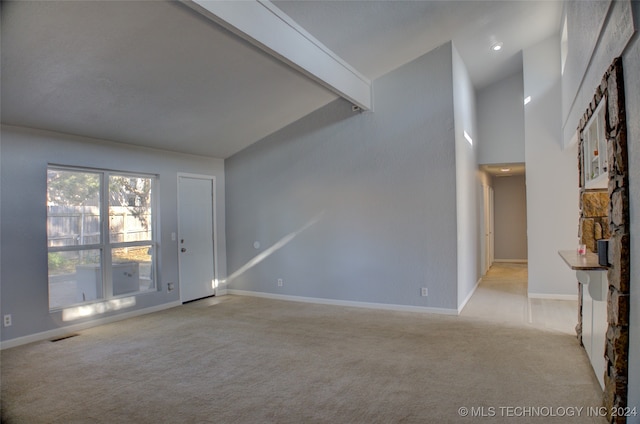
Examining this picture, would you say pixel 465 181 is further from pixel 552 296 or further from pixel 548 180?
pixel 552 296

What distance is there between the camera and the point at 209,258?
694 centimetres

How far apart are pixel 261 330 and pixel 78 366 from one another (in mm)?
1864

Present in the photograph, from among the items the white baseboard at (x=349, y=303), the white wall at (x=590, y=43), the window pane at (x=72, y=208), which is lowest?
the white baseboard at (x=349, y=303)

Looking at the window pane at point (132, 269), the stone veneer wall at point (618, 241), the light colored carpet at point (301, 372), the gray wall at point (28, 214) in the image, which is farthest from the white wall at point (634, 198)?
the window pane at point (132, 269)

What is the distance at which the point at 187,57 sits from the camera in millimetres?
3980

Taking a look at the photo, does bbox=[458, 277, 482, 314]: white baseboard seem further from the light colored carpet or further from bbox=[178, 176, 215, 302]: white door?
bbox=[178, 176, 215, 302]: white door

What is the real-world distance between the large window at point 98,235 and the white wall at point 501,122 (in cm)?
588

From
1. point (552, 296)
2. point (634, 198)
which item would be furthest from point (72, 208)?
point (552, 296)

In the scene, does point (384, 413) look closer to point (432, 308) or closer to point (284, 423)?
point (284, 423)

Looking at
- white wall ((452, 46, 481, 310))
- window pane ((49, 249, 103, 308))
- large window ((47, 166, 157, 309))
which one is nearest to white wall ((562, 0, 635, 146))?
white wall ((452, 46, 481, 310))

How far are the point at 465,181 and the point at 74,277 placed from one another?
18.1 feet

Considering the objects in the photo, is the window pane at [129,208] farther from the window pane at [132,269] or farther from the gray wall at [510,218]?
the gray wall at [510,218]

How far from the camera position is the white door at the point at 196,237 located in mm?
6480

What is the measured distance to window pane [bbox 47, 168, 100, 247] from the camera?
4.86 meters
